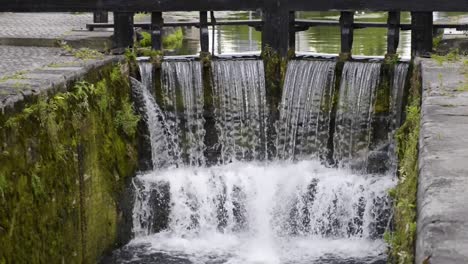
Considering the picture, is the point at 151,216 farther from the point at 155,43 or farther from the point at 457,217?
the point at 457,217

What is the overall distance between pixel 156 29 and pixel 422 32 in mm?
3551

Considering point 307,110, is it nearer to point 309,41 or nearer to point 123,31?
point 123,31

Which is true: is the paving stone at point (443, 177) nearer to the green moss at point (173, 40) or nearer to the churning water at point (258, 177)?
the churning water at point (258, 177)

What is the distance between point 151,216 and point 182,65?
209 cm

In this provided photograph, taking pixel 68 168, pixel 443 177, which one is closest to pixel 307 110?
pixel 68 168

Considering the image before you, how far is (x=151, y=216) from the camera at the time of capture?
9.16m

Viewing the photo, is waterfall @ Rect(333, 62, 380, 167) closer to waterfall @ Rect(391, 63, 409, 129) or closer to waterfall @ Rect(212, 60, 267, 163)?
waterfall @ Rect(391, 63, 409, 129)

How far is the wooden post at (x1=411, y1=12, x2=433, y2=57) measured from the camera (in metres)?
9.45

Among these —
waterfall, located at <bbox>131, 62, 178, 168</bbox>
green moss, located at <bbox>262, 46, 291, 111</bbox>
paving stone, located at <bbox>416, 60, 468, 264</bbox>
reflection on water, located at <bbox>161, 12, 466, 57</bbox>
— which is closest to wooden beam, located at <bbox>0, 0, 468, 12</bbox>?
green moss, located at <bbox>262, 46, 291, 111</bbox>

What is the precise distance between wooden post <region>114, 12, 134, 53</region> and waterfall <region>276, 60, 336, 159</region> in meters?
2.31

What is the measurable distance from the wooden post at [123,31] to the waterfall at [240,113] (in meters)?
1.38

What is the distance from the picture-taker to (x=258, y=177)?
9.28m

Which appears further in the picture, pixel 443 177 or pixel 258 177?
pixel 258 177

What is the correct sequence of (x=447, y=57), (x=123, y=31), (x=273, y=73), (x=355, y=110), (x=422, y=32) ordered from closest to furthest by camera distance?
(x=447, y=57), (x=355, y=110), (x=422, y=32), (x=273, y=73), (x=123, y=31)
